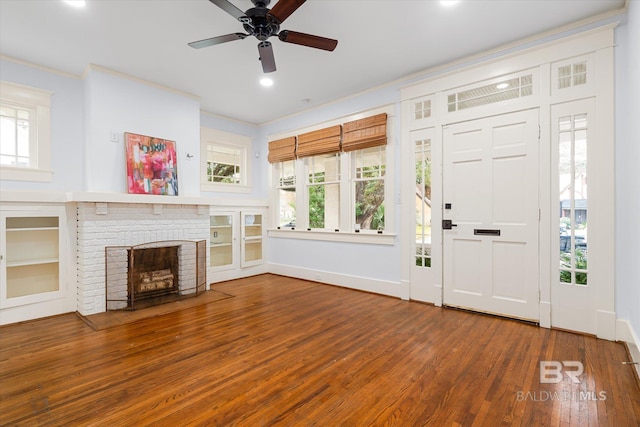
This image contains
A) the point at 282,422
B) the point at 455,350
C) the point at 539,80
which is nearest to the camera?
the point at 282,422

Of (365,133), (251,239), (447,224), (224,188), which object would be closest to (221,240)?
(251,239)

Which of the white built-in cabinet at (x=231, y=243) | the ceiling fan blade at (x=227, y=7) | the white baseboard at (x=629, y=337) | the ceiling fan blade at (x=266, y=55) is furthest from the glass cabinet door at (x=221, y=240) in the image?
the white baseboard at (x=629, y=337)

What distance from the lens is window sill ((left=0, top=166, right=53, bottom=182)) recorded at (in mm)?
3490

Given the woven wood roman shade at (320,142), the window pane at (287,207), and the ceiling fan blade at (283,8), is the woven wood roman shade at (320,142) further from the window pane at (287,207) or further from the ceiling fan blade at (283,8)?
the ceiling fan blade at (283,8)

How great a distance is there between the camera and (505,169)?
339 cm

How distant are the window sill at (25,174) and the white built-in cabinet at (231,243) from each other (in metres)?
2.14

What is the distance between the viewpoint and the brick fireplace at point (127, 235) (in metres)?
3.68

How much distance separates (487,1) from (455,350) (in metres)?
3.05

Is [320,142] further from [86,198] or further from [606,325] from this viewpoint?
[606,325]

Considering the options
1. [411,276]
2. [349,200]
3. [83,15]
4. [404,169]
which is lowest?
[411,276]

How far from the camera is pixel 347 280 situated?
484 centimetres

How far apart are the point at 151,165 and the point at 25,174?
1.32 metres

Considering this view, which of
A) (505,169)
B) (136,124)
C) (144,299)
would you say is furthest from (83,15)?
(505,169)

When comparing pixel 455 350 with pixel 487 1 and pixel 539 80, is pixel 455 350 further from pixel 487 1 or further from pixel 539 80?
pixel 487 1
